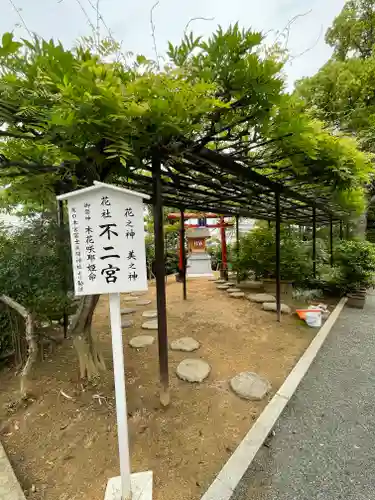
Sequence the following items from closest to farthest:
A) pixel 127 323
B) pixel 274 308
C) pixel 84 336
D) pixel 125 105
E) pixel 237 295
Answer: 1. pixel 125 105
2. pixel 84 336
3. pixel 127 323
4. pixel 274 308
5. pixel 237 295

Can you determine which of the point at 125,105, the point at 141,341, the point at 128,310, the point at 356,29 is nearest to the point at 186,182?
the point at 125,105

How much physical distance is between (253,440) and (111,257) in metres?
1.85

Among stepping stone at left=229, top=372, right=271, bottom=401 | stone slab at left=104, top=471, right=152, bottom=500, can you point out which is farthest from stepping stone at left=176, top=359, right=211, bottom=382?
stone slab at left=104, top=471, right=152, bottom=500

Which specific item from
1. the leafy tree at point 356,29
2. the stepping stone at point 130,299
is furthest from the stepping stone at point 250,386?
the leafy tree at point 356,29

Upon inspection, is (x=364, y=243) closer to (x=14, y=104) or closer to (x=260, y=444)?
(x=260, y=444)

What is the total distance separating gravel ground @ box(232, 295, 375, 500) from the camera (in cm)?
165

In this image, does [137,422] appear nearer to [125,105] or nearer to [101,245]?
[101,245]

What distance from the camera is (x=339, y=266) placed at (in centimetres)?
677

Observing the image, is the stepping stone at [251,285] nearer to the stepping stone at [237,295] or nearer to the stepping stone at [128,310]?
the stepping stone at [237,295]

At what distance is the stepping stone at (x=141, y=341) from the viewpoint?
357 centimetres

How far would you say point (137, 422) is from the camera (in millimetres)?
2123

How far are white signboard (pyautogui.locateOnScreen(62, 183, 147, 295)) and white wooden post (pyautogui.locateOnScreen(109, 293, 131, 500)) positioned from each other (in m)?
0.12

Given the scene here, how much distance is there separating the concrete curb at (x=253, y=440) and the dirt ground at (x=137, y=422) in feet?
0.21

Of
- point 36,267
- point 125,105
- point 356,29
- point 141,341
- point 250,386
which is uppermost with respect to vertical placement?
point 356,29
